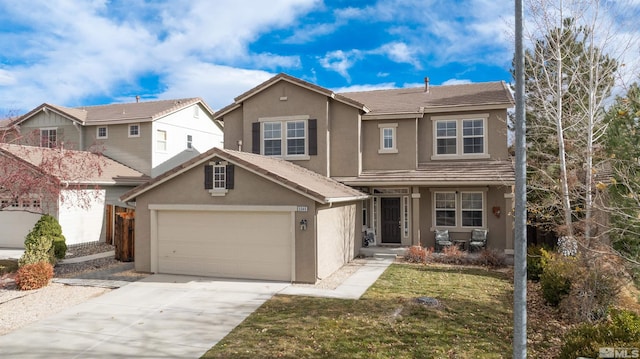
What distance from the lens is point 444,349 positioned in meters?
7.54

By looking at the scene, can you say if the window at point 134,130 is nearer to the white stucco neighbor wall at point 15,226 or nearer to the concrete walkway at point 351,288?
the white stucco neighbor wall at point 15,226

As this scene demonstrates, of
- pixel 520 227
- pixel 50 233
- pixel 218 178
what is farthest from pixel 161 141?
pixel 520 227

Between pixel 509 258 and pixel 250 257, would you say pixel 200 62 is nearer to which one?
pixel 250 257

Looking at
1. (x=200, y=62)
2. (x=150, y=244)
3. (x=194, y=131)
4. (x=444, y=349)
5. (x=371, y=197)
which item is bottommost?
(x=444, y=349)

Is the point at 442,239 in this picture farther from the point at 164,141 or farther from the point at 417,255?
the point at 164,141

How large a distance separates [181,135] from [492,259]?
67.9ft

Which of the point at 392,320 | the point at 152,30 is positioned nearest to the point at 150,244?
the point at 152,30

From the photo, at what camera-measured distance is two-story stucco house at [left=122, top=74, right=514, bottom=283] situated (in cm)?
1414

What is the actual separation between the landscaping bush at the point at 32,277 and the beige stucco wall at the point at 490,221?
14417 mm

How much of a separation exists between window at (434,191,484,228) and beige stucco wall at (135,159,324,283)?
26.5ft

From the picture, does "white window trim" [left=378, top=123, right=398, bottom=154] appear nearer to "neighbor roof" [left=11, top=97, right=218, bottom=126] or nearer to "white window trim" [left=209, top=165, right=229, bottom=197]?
"white window trim" [left=209, top=165, right=229, bottom=197]

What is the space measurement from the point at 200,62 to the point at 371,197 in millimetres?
10071

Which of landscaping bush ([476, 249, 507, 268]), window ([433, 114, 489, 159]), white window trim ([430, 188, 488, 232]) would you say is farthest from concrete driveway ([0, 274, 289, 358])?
window ([433, 114, 489, 159])

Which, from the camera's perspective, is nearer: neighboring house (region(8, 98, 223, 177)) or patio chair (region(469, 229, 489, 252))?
patio chair (region(469, 229, 489, 252))
